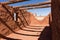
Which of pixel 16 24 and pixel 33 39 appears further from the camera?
pixel 16 24

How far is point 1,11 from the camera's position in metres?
7.20

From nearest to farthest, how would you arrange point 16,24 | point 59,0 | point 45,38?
1. point 59,0
2. point 45,38
3. point 16,24

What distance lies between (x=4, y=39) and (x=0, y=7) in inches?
63.1

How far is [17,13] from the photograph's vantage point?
33.2ft

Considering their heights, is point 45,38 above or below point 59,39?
below

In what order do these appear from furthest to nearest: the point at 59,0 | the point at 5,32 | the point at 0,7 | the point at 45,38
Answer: the point at 5,32, the point at 0,7, the point at 45,38, the point at 59,0

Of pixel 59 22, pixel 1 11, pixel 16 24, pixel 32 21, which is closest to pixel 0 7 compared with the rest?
Result: pixel 1 11

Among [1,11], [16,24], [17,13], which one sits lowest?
[16,24]

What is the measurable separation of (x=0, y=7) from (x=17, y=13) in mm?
3042

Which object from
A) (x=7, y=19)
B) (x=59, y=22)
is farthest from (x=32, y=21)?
(x=59, y=22)

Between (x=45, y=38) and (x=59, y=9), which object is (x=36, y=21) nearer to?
(x=45, y=38)

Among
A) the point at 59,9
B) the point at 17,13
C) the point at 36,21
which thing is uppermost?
the point at 59,9

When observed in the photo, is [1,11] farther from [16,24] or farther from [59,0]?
[59,0]

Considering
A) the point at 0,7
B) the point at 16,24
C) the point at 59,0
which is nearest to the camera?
the point at 59,0
